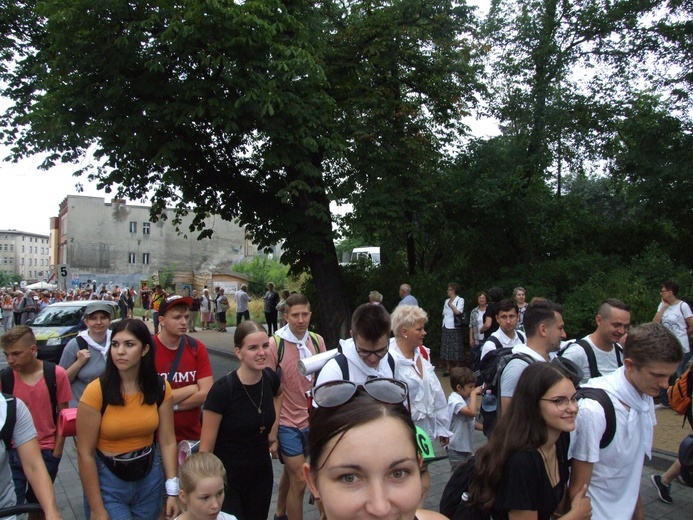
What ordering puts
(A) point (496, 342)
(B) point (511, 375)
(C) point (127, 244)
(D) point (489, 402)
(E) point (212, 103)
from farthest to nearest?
(C) point (127, 244) → (E) point (212, 103) → (A) point (496, 342) → (D) point (489, 402) → (B) point (511, 375)

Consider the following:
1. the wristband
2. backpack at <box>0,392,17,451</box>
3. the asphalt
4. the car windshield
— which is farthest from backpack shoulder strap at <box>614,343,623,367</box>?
the car windshield

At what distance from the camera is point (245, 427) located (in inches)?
144

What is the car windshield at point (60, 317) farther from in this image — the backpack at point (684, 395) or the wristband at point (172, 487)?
the backpack at point (684, 395)

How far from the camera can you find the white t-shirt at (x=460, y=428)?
15.7ft

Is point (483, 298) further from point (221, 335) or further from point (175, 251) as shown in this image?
point (175, 251)

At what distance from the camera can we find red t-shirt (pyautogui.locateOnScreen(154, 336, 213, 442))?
4.09 meters

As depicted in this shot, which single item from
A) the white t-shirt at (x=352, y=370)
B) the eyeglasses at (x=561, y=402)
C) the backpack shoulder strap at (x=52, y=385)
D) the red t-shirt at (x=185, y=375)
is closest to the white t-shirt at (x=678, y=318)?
the white t-shirt at (x=352, y=370)

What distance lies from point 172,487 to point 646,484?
5.11m

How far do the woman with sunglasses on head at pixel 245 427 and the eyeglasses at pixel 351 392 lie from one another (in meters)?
2.00

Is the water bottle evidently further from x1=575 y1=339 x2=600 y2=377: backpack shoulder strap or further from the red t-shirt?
the red t-shirt

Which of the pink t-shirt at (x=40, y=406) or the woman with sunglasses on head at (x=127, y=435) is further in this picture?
the pink t-shirt at (x=40, y=406)

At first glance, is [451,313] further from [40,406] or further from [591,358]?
[40,406]

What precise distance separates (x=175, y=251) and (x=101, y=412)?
6643cm

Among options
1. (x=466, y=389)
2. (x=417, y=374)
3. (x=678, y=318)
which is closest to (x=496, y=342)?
(x=466, y=389)
